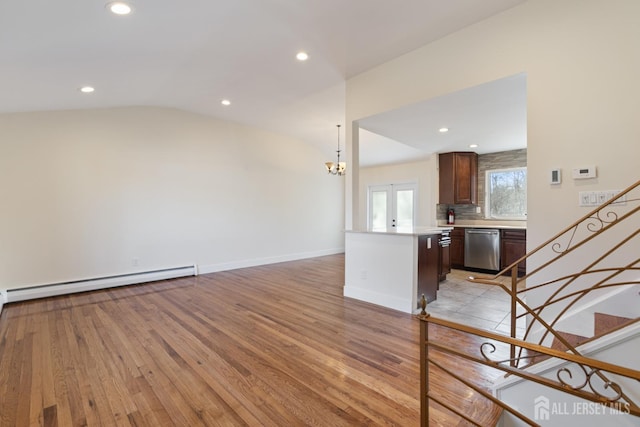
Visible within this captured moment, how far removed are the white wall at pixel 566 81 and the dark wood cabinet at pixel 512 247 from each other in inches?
132

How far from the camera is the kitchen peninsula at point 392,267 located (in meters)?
3.54

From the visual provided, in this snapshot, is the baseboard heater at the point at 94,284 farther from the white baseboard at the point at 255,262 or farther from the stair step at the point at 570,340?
the stair step at the point at 570,340

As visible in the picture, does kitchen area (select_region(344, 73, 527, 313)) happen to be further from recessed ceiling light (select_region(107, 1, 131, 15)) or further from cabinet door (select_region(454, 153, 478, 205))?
recessed ceiling light (select_region(107, 1, 131, 15))

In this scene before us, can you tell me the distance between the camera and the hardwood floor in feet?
5.91

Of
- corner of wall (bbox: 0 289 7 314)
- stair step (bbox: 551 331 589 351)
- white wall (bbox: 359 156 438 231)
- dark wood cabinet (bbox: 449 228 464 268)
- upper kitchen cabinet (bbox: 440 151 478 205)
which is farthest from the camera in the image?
white wall (bbox: 359 156 438 231)

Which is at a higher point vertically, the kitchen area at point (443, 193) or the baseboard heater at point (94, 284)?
the kitchen area at point (443, 193)

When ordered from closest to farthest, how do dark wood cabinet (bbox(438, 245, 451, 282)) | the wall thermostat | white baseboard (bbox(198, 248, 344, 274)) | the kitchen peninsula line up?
the wall thermostat < the kitchen peninsula < dark wood cabinet (bbox(438, 245, 451, 282)) < white baseboard (bbox(198, 248, 344, 274))

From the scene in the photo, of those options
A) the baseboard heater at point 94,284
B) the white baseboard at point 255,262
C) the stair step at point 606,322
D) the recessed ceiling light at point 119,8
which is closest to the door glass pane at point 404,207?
the white baseboard at point 255,262

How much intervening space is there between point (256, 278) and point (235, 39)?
3.86m

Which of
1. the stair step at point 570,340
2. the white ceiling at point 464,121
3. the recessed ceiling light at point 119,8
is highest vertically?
the recessed ceiling light at point 119,8

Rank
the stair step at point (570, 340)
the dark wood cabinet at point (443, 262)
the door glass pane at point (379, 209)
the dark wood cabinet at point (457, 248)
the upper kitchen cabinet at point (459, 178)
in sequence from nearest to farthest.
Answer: the stair step at point (570, 340) → the dark wood cabinet at point (443, 262) → the dark wood cabinet at point (457, 248) → the upper kitchen cabinet at point (459, 178) → the door glass pane at point (379, 209)

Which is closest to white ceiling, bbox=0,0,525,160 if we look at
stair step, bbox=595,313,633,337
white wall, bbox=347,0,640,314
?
white wall, bbox=347,0,640,314

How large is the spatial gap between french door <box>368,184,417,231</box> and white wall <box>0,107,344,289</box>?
8.12 ft

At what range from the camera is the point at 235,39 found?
3049mm
